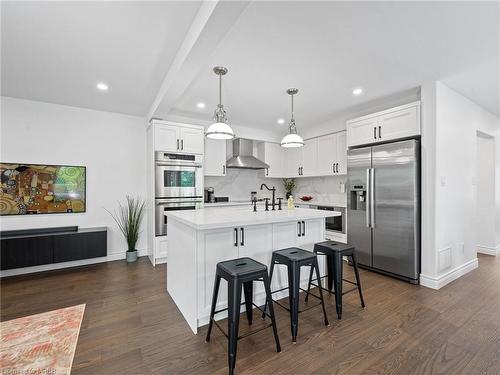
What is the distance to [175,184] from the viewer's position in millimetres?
4258

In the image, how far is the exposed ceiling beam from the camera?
164cm

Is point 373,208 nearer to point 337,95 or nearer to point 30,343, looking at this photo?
point 337,95

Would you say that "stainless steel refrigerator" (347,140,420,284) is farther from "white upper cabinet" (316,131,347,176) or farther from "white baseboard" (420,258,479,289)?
"white upper cabinet" (316,131,347,176)

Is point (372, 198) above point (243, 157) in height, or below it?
below

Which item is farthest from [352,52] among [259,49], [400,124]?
[400,124]

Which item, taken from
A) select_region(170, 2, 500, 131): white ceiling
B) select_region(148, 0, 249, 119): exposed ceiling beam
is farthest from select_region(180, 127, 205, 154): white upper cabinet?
select_region(148, 0, 249, 119): exposed ceiling beam

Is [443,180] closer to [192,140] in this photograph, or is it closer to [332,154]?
[332,154]

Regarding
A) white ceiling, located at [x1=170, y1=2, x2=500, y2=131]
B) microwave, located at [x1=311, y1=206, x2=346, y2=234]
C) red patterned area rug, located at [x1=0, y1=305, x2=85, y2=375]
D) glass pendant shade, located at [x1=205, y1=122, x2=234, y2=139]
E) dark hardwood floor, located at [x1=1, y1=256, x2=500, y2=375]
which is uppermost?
white ceiling, located at [x1=170, y1=2, x2=500, y2=131]

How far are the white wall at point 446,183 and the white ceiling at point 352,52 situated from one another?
0.31 m

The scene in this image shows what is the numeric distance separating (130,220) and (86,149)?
1.46 metres

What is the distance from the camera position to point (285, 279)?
2.73 meters

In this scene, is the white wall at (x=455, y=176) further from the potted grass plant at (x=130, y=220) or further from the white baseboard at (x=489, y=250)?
the potted grass plant at (x=130, y=220)

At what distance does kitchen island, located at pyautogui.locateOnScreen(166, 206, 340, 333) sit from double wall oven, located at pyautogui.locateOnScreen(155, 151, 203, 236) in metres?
1.41

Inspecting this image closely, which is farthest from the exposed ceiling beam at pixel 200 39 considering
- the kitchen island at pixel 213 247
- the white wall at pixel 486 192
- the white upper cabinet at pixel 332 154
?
the white wall at pixel 486 192
